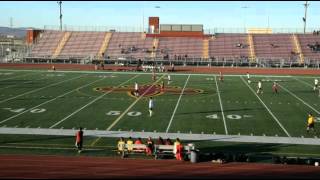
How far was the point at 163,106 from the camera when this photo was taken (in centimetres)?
2923

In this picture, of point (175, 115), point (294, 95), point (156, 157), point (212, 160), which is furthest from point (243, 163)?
point (294, 95)

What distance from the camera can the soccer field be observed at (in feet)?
76.8

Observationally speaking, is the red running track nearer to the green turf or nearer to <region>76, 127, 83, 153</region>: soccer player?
<region>76, 127, 83, 153</region>: soccer player

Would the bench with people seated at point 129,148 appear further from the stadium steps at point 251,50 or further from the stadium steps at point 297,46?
the stadium steps at point 297,46

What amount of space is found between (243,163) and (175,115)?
9.43 meters

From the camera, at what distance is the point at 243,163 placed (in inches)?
674

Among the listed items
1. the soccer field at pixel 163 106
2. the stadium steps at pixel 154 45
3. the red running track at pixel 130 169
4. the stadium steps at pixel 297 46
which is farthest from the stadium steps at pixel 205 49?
the red running track at pixel 130 169

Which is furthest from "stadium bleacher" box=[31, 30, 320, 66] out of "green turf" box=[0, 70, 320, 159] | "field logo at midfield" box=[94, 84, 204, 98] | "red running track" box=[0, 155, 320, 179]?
"red running track" box=[0, 155, 320, 179]

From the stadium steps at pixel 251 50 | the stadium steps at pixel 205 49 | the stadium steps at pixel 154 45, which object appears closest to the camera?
the stadium steps at pixel 251 50

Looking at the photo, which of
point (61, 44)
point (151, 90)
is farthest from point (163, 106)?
point (61, 44)

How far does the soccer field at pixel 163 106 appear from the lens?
23.4 metres

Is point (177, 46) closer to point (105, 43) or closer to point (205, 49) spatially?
point (205, 49)

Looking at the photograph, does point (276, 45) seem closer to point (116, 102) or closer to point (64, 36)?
point (64, 36)

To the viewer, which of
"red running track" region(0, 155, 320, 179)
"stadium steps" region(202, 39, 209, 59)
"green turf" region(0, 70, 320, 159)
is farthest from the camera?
"stadium steps" region(202, 39, 209, 59)
